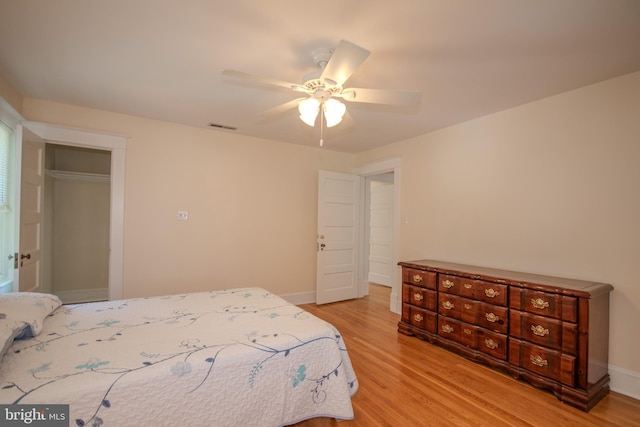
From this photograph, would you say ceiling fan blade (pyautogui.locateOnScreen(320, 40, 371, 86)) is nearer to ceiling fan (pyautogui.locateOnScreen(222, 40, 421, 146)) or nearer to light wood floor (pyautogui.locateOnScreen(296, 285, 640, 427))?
ceiling fan (pyautogui.locateOnScreen(222, 40, 421, 146))

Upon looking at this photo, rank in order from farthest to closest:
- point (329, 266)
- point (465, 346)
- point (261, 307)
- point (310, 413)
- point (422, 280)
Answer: point (329, 266)
point (422, 280)
point (465, 346)
point (261, 307)
point (310, 413)

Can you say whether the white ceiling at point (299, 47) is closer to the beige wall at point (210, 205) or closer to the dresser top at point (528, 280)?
the beige wall at point (210, 205)

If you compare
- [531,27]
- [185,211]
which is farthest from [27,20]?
[531,27]

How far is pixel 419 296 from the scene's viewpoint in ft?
10.5

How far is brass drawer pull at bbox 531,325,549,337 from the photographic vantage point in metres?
2.23

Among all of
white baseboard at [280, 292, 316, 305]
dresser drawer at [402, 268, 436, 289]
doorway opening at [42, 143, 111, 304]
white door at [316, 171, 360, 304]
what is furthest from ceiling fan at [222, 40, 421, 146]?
doorway opening at [42, 143, 111, 304]

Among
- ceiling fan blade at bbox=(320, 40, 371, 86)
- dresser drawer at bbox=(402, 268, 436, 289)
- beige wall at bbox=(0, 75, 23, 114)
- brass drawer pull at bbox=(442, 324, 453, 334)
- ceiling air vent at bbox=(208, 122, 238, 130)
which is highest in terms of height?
ceiling air vent at bbox=(208, 122, 238, 130)

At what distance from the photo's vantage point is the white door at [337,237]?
448 centimetres

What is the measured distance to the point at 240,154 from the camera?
4020mm

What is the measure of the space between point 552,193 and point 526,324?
3.89 ft

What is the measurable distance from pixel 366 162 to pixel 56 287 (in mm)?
4938

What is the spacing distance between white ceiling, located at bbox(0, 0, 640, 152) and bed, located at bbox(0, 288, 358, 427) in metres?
1.71

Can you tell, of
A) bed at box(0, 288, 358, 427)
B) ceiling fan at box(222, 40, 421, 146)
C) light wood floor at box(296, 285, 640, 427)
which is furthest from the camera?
light wood floor at box(296, 285, 640, 427)

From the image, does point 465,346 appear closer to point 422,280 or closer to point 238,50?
point 422,280
